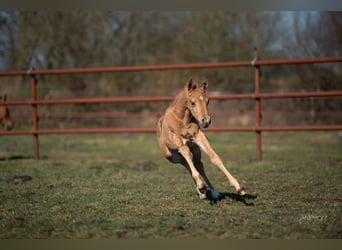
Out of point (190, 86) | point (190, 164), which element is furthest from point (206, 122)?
point (190, 86)

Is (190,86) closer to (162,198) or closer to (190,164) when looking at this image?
(190,164)

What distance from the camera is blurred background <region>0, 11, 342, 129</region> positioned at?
18.6 m

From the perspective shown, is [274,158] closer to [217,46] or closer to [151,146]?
[151,146]

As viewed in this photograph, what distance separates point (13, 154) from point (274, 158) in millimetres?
5895

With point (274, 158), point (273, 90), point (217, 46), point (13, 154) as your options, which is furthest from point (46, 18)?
point (274, 158)

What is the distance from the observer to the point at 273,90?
2084cm

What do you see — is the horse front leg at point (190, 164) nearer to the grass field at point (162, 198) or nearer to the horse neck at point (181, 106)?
the grass field at point (162, 198)

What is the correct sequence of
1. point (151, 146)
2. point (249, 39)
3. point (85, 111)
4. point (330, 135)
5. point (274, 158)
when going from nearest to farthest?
point (274, 158)
point (151, 146)
point (330, 135)
point (85, 111)
point (249, 39)

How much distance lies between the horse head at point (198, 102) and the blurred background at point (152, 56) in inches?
459

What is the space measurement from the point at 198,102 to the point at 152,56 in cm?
1901

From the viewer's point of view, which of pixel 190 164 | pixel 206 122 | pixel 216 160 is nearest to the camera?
pixel 206 122

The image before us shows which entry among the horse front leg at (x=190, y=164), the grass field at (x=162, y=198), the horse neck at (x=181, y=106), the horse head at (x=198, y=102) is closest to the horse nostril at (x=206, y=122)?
the horse head at (x=198, y=102)

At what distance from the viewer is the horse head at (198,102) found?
5618mm

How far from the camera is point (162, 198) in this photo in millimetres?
6113
